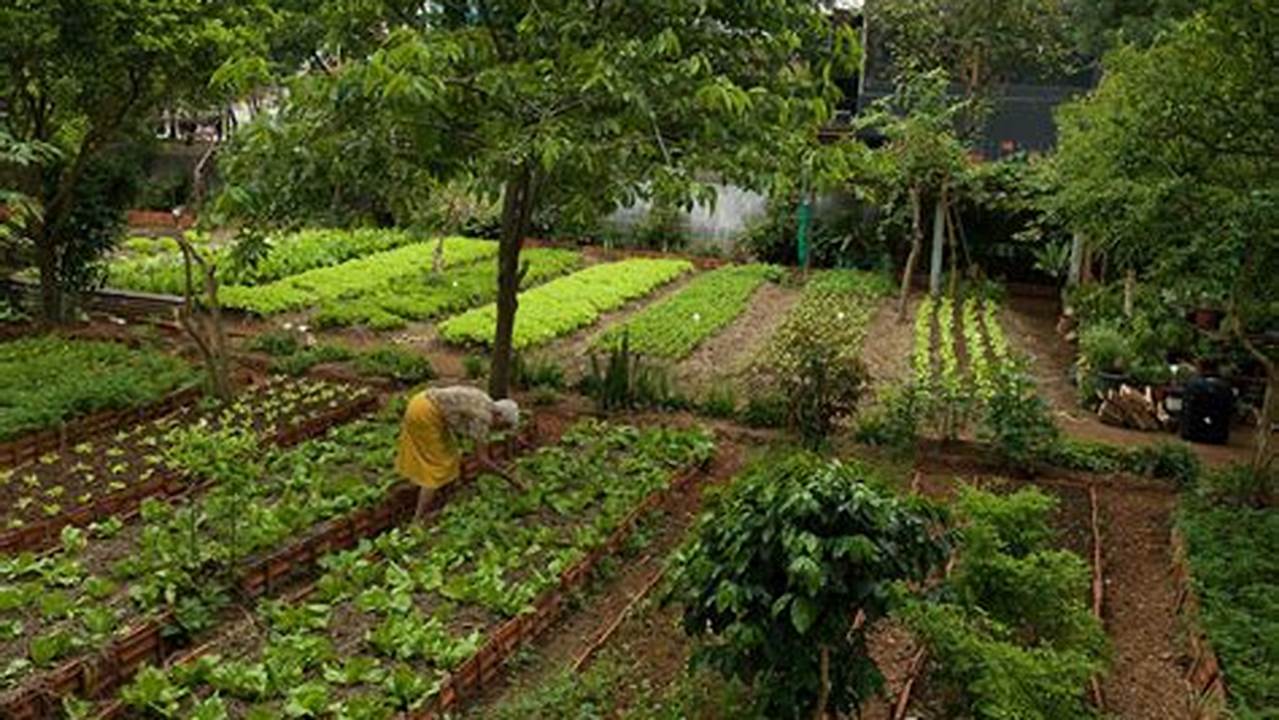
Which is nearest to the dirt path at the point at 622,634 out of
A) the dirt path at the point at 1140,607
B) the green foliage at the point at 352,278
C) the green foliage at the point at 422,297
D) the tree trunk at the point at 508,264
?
the dirt path at the point at 1140,607

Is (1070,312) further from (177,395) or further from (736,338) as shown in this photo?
(177,395)

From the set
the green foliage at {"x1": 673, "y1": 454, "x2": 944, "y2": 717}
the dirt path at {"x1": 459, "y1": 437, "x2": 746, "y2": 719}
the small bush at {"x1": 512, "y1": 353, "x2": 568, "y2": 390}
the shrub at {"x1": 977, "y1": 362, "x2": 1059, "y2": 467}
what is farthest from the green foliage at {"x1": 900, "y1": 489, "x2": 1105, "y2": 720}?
the small bush at {"x1": 512, "y1": 353, "x2": 568, "y2": 390}

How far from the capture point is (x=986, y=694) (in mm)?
5723

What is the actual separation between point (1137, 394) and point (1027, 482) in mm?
2996

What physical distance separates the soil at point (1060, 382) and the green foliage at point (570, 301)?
6.48 metres

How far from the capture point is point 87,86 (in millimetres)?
14273

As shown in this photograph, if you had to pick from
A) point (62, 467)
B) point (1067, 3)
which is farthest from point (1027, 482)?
point (1067, 3)

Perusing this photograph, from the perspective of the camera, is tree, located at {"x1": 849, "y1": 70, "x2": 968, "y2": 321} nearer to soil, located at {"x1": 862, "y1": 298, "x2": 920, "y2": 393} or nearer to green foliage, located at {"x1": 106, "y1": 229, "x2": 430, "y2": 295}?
soil, located at {"x1": 862, "y1": 298, "x2": 920, "y2": 393}

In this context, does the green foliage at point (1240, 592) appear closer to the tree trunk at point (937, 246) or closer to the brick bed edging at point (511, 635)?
the brick bed edging at point (511, 635)

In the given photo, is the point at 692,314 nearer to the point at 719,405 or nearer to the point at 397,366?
the point at 719,405

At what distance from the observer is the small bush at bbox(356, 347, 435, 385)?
1425cm

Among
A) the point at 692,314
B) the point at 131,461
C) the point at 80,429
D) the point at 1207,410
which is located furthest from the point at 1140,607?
the point at 692,314

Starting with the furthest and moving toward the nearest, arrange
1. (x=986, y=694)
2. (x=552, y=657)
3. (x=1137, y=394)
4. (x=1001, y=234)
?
(x=1001, y=234) → (x=1137, y=394) → (x=552, y=657) → (x=986, y=694)

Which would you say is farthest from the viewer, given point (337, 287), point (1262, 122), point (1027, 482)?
point (337, 287)
